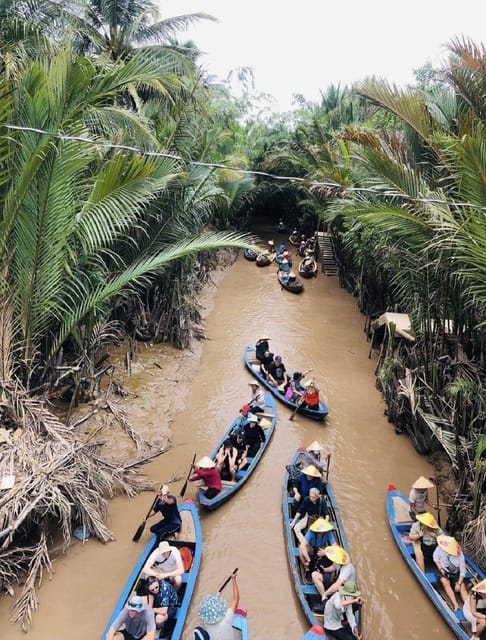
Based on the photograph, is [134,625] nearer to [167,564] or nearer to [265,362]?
[167,564]

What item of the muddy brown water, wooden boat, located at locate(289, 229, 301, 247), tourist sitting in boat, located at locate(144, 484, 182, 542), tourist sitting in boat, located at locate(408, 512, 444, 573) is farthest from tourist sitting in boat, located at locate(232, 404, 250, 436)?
wooden boat, located at locate(289, 229, 301, 247)

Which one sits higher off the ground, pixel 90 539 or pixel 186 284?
pixel 186 284

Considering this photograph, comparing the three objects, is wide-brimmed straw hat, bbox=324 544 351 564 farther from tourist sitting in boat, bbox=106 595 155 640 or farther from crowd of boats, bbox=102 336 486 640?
tourist sitting in boat, bbox=106 595 155 640

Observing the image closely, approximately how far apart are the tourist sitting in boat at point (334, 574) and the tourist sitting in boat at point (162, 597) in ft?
5.17

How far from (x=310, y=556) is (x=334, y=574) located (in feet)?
1.55

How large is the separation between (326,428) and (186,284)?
5.90 metres

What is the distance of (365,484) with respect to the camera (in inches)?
294

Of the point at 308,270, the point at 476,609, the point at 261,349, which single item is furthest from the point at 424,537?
the point at 308,270

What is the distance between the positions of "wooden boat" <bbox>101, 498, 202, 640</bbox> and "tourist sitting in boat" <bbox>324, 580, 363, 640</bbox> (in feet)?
4.90

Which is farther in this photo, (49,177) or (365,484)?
(365,484)

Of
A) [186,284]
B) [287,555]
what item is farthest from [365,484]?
[186,284]

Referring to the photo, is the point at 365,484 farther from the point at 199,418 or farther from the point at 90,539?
the point at 90,539

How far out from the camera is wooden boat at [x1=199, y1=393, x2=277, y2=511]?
6668 millimetres

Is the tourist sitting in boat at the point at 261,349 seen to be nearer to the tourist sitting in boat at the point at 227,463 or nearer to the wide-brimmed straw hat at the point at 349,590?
the tourist sitting in boat at the point at 227,463
